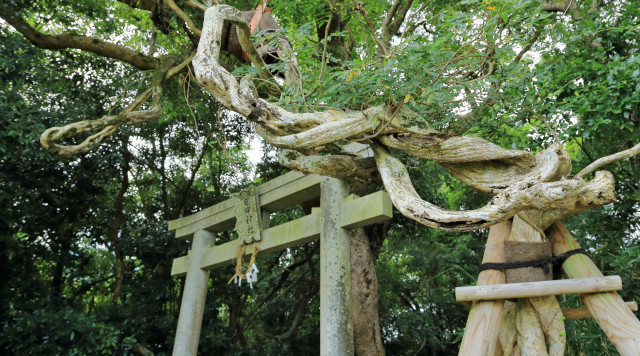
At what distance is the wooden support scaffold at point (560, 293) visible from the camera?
254 cm

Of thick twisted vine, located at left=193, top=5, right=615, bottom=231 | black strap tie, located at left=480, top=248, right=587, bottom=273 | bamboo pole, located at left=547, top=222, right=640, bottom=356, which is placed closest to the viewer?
thick twisted vine, located at left=193, top=5, right=615, bottom=231

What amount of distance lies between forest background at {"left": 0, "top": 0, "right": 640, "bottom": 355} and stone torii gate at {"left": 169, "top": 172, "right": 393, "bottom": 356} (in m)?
1.06

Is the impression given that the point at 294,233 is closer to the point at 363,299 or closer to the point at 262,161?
the point at 363,299

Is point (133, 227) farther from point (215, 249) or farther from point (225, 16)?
point (225, 16)

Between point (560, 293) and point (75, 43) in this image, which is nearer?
point (560, 293)

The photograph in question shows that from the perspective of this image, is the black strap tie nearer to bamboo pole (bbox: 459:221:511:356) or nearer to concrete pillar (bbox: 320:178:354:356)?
bamboo pole (bbox: 459:221:511:356)

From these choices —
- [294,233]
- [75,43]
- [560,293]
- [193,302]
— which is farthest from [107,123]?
[560,293]

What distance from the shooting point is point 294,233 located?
193 inches

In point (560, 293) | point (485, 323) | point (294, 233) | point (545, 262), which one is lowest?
point (485, 323)

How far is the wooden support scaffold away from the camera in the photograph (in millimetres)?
2541

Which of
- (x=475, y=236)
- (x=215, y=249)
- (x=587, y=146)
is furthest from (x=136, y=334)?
(x=587, y=146)

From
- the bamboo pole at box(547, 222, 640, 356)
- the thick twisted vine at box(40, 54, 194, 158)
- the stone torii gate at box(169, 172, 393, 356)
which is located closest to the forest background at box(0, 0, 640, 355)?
the thick twisted vine at box(40, 54, 194, 158)

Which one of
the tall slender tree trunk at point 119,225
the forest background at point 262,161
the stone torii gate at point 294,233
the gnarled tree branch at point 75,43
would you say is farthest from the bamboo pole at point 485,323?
the tall slender tree trunk at point 119,225

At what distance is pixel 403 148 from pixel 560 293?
3.69ft
